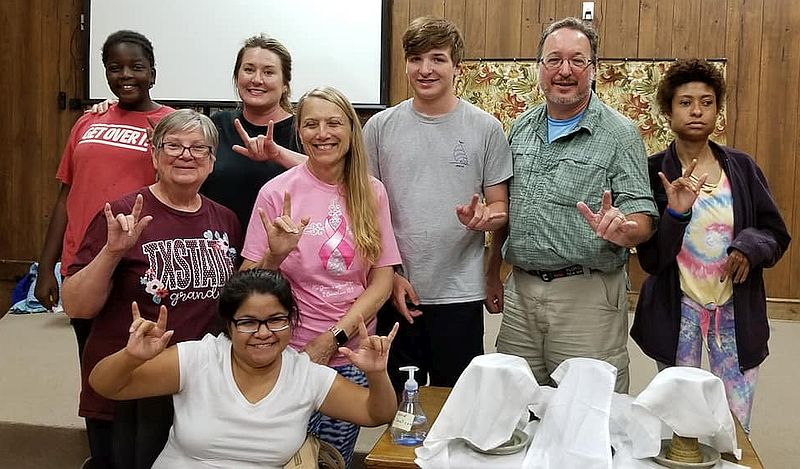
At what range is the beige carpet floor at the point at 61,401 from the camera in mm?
3055

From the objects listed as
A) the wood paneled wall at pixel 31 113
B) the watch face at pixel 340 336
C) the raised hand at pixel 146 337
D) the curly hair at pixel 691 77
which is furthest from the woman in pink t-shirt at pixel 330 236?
the wood paneled wall at pixel 31 113

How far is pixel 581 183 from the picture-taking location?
2225 mm

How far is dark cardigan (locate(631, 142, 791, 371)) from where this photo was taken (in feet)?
7.16

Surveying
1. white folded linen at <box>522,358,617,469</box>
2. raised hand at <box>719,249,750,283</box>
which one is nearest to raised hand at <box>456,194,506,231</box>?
white folded linen at <box>522,358,617,469</box>

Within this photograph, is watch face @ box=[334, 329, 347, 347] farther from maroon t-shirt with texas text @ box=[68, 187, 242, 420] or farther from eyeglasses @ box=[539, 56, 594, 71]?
eyeglasses @ box=[539, 56, 594, 71]

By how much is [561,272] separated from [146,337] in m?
1.08

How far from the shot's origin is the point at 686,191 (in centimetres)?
208

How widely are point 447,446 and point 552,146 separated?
0.93m

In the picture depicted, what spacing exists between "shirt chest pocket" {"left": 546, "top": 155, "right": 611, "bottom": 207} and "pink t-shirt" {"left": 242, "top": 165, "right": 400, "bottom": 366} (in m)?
0.55

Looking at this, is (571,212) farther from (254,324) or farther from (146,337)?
(146,337)

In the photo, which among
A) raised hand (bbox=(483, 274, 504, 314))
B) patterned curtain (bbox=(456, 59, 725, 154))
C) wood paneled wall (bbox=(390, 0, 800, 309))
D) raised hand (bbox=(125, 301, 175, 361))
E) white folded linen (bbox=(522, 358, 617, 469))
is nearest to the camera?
white folded linen (bbox=(522, 358, 617, 469))

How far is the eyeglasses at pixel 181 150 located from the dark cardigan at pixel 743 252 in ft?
3.79

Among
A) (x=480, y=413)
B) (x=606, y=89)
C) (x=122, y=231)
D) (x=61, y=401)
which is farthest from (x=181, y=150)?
(x=606, y=89)

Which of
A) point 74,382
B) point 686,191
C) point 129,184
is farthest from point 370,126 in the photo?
point 74,382
